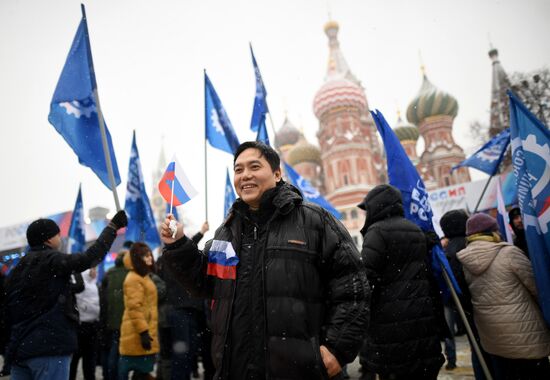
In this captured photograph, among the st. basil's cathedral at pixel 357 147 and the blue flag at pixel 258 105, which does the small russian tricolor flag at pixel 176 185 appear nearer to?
the blue flag at pixel 258 105

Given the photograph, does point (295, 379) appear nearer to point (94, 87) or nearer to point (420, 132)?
point (94, 87)

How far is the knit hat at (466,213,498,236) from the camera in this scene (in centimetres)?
347

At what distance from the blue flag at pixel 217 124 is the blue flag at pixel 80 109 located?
2.48 m

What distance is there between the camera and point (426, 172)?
40469mm

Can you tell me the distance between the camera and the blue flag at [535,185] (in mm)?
3168

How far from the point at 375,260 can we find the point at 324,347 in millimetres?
1348

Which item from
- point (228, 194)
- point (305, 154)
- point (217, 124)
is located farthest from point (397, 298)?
point (305, 154)

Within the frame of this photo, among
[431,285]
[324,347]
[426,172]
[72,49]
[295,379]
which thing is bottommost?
[295,379]

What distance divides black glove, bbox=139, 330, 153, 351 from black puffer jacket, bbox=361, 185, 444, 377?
219cm

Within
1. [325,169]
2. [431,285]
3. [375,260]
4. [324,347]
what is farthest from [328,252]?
[325,169]

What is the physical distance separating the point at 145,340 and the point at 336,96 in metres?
38.4

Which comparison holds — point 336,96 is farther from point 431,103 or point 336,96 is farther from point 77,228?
point 77,228

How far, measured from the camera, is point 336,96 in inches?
1576

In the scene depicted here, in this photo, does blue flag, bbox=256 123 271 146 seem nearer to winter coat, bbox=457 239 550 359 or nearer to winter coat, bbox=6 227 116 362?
winter coat, bbox=6 227 116 362
